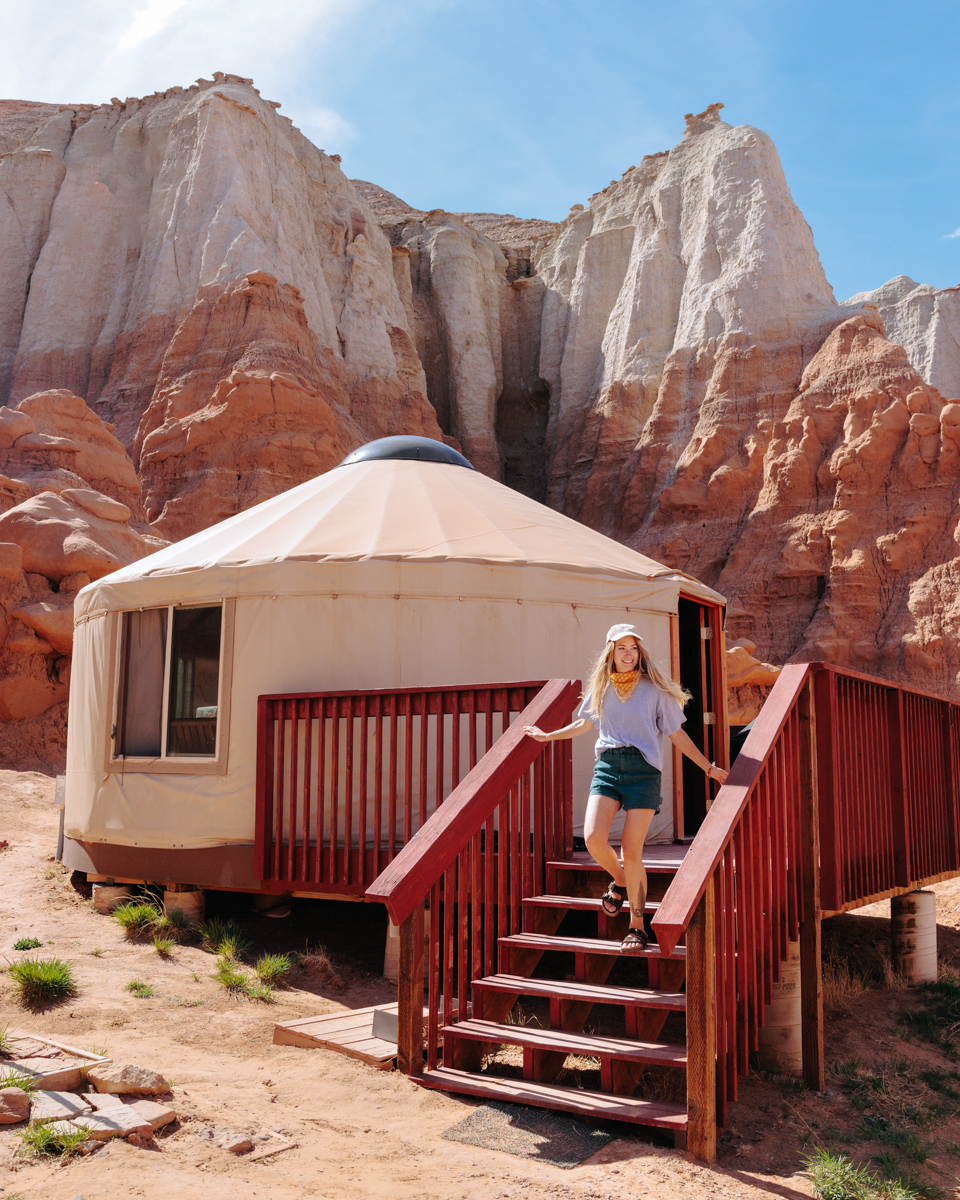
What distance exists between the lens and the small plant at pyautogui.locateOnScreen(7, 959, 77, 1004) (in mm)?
4914

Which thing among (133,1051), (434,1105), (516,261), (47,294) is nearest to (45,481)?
(47,294)

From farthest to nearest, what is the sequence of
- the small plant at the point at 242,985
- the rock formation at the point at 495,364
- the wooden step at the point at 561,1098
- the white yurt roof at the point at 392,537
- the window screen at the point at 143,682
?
the rock formation at the point at 495,364 → the window screen at the point at 143,682 → the white yurt roof at the point at 392,537 → the small plant at the point at 242,985 → the wooden step at the point at 561,1098

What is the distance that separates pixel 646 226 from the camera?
31703 mm

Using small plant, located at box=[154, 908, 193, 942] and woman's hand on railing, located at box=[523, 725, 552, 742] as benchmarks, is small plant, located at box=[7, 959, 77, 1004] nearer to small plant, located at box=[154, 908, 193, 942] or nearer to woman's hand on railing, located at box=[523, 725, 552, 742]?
small plant, located at box=[154, 908, 193, 942]

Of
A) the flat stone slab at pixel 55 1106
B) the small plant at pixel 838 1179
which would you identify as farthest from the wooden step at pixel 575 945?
the flat stone slab at pixel 55 1106

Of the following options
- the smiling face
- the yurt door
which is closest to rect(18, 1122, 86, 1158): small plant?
the smiling face

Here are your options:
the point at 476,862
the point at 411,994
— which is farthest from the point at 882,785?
the point at 411,994

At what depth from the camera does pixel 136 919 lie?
21.4 ft

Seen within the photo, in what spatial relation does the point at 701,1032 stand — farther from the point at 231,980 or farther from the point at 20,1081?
the point at 231,980

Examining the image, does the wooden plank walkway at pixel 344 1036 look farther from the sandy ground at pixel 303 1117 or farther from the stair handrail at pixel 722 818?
the stair handrail at pixel 722 818

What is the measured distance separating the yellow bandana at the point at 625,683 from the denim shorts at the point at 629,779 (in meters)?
0.21

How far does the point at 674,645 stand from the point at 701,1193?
4.57m

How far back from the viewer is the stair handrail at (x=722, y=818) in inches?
124

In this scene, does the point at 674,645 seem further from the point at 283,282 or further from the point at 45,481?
the point at 283,282
